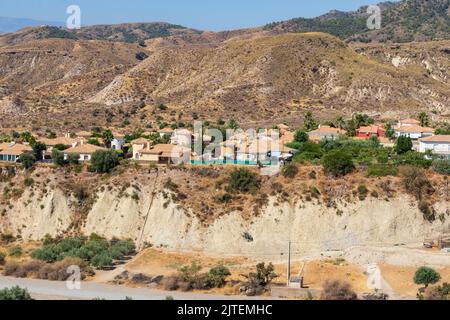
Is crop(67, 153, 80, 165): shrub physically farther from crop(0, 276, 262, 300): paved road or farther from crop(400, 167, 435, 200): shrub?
crop(400, 167, 435, 200): shrub

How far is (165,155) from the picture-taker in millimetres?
58000

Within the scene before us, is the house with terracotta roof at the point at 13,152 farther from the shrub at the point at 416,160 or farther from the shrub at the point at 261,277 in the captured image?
the shrub at the point at 416,160

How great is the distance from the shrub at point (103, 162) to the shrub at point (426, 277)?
24.6 m

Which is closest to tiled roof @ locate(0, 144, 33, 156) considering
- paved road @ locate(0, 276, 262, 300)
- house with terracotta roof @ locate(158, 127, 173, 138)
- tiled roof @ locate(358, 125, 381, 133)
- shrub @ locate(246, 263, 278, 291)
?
house with terracotta roof @ locate(158, 127, 173, 138)

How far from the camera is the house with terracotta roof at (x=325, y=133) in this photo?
6806cm

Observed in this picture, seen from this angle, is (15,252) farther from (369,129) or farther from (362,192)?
(369,129)

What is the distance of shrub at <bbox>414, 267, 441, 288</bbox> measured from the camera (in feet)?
133

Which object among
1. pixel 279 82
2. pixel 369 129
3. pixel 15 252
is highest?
pixel 279 82

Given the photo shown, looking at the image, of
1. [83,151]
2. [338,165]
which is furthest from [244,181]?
[83,151]

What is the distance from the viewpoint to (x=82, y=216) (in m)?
53.7

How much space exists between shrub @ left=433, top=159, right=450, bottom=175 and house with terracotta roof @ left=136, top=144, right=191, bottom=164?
17.9 metres

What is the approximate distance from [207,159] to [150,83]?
63446 mm

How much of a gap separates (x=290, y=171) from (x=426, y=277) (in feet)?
48.6
